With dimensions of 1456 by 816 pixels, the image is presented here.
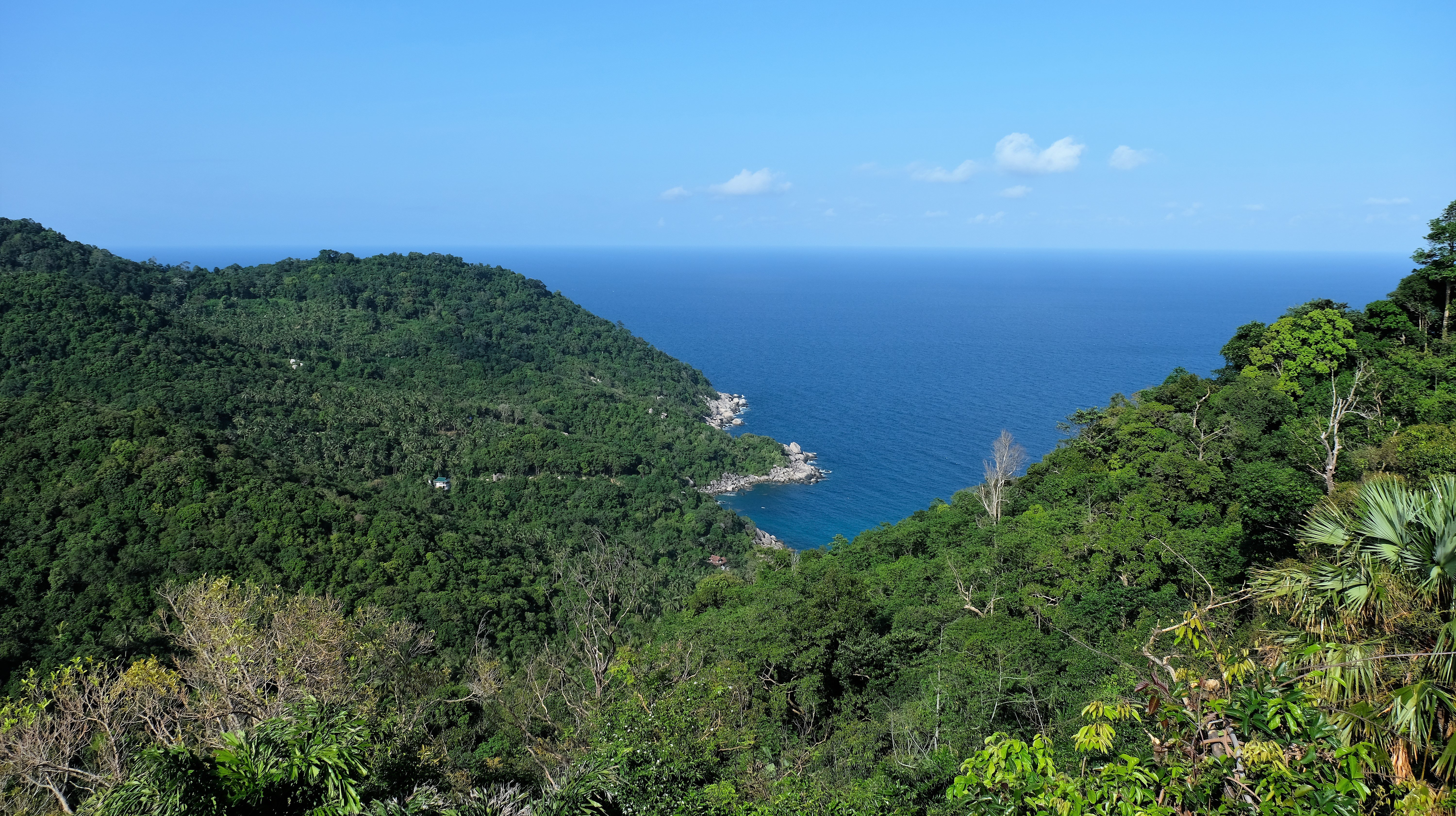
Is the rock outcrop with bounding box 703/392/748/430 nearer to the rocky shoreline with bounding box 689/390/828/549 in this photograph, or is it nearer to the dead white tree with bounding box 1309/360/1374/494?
the rocky shoreline with bounding box 689/390/828/549

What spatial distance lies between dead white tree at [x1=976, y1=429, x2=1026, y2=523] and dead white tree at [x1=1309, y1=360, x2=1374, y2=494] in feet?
25.0

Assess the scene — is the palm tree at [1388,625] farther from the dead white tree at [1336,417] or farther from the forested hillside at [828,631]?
the dead white tree at [1336,417]

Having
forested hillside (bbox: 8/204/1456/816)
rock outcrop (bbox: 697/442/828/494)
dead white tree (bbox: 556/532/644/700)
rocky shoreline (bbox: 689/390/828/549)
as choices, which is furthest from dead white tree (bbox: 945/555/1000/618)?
rock outcrop (bbox: 697/442/828/494)

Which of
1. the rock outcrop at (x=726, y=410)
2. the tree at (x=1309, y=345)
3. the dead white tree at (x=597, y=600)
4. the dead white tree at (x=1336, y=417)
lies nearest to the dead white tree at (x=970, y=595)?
the dead white tree at (x=1336, y=417)

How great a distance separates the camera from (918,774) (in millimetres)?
8750

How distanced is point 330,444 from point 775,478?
94.3 feet

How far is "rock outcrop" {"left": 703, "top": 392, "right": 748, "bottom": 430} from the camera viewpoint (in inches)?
2749

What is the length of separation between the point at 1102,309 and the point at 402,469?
409 ft

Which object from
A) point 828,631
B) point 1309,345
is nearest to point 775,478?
point 1309,345

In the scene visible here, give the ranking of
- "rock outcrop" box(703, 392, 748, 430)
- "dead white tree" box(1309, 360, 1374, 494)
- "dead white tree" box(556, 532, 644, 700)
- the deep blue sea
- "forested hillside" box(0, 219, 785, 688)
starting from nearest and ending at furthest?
"dead white tree" box(1309, 360, 1374, 494), "dead white tree" box(556, 532, 644, 700), "forested hillside" box(0, 219, 785, 688), the deep blue sea, "rock outcrop" box(703, 392, 748, 430)

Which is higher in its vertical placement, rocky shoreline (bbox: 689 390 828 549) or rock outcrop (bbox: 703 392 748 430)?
rock outcrop (bbox: 703 392 748 430)

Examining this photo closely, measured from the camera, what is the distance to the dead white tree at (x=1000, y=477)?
21969 mm

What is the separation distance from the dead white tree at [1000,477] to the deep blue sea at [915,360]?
15.3m

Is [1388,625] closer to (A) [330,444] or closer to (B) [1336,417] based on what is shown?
(B) [1336,417]
